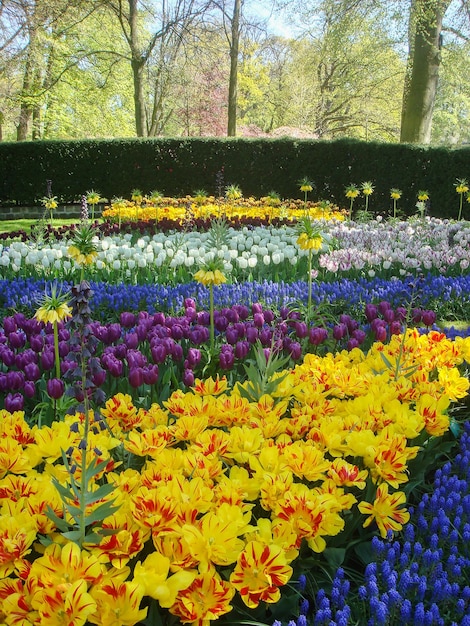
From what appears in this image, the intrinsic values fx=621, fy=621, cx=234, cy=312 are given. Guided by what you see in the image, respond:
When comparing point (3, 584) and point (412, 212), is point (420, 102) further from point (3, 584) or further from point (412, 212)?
point (3, 584)

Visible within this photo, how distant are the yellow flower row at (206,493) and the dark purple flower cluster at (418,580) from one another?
0.12m

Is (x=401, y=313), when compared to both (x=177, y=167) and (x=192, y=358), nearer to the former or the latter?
(x=192, y=358)

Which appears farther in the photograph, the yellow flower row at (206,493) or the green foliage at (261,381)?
the green foliage at (261,381)

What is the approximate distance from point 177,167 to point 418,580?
53.1 ft

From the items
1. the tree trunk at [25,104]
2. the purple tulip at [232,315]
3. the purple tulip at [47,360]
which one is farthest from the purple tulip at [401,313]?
the tree trunk at [25,104]

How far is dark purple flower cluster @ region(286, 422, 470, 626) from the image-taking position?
63.5 inches

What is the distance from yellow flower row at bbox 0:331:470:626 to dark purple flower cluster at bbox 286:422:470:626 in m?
0.12

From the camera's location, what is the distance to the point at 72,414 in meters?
2.17

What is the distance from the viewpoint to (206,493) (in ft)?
5.82

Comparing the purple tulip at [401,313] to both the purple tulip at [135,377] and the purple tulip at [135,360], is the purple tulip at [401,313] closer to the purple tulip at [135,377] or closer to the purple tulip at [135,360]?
the purple tulip at [135,360]

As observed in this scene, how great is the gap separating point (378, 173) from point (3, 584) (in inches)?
572

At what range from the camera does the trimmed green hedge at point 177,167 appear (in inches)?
628

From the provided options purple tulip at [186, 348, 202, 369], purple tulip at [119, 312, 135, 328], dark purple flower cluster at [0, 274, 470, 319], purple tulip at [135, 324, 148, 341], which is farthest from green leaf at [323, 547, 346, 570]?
dark purple flower cluster at [0, 274, 470, 319]

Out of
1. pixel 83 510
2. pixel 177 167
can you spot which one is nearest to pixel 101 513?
pixel 83 510
